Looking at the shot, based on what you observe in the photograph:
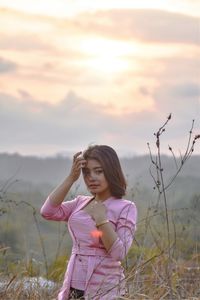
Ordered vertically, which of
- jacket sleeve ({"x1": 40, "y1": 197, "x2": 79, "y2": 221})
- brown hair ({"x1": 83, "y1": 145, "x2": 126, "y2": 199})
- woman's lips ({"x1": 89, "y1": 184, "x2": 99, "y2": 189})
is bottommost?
jacket sleeve ({"x1": 40, "y1": 197, "x2": 79, "y2": 221})

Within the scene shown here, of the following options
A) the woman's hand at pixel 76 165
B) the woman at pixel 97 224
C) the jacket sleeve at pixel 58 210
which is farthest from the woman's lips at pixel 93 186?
the jacket sleeve at pixel 58 210

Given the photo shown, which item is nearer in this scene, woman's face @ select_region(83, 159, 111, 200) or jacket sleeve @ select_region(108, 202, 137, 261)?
jacket sleeve @ select_region(108, 202, 137, 261)

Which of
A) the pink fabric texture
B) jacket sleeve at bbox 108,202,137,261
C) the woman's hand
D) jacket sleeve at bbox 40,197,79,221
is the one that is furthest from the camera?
jacket sleeve at bbox 40,197,79,221

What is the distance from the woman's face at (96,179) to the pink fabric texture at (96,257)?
0.23ft

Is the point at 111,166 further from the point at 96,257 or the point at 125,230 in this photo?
the point at 96,257

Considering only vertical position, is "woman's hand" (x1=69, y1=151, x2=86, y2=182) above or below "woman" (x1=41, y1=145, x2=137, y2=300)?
above

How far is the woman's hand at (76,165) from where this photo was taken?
5.71m

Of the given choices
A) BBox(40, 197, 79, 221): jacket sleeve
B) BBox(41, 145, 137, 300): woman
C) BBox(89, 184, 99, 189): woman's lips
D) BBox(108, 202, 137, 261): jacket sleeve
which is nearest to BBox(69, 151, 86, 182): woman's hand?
BBox(41, 145, 137, 300): woman

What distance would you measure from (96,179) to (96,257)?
0.47 metres

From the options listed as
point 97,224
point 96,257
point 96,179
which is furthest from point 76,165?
point 96,257

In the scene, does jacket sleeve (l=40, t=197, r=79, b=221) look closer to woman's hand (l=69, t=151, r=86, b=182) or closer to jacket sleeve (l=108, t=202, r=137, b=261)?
woman's hand (l=69, t=151, r=86, b=182)

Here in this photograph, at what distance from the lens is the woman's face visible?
5.72 metres

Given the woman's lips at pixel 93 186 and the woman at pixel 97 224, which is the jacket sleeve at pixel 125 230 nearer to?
the woman at pixel 97 224

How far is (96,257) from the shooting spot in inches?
221
